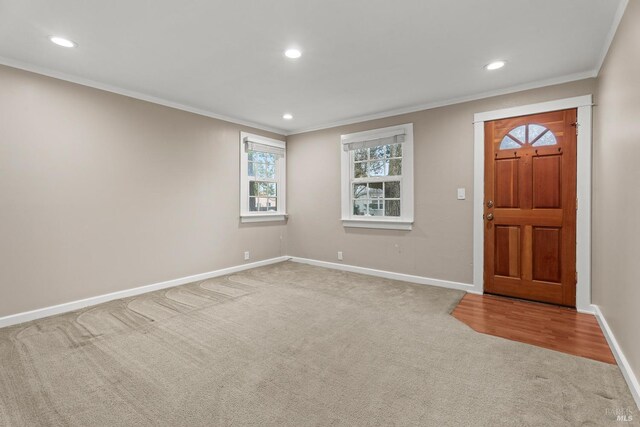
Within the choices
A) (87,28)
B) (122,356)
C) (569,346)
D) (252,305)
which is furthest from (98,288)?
(569,346)

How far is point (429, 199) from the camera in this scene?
411 centimetres

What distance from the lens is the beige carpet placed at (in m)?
1.61

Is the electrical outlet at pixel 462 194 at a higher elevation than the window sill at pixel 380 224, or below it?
higher

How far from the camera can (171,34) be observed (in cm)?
236

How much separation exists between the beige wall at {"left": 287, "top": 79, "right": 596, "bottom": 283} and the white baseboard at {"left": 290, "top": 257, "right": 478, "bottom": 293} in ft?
0.21

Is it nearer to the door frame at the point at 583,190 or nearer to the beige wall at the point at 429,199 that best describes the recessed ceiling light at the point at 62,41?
the beige wall at the point at 429,199

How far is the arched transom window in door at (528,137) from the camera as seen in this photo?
10.9 ft

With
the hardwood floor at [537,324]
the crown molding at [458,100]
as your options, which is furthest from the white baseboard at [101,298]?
the hardwood floor at [537,324]

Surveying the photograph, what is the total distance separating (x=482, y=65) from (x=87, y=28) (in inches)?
136

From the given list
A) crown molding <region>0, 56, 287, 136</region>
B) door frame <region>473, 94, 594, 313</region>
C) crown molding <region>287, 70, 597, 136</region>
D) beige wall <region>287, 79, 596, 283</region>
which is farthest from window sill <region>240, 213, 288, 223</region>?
door frame <region>473, 94, 594, 313</region>

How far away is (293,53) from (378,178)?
2435 millimetres

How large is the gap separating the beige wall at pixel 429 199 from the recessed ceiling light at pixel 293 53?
212 centimetres

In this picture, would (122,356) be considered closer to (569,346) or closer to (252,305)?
(252,305)

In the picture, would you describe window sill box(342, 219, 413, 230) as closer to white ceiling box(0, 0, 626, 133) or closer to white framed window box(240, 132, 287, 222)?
white framed window box(240, 132, 287, 222)
